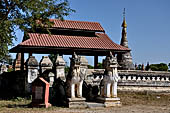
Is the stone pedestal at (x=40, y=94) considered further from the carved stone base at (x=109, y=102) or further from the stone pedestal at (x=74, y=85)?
the carved stone base at (x=109, y=102)

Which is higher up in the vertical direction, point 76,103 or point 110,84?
Result: point 110,84

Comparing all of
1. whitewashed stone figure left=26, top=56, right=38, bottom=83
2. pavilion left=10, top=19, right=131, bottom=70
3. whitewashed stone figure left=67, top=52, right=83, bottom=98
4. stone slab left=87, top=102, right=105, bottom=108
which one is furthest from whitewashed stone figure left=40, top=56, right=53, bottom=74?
stone slab left=87, top=102, right=105, bottom=108

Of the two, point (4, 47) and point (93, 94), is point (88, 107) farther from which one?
point (4, 47)

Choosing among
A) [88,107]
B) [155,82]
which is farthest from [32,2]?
[155,82]

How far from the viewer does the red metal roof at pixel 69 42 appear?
20.2 metres

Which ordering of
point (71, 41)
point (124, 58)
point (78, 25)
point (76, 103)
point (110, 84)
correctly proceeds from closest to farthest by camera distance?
1. point (76, 103)
2. point (110, 84)
3. point (71, 41)
4. point (78, 25)
5. point (124, 58)

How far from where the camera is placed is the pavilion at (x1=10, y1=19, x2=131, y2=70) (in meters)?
20.3

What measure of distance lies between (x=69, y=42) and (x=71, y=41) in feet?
1.11

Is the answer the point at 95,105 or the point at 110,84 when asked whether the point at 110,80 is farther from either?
the point at 95,105

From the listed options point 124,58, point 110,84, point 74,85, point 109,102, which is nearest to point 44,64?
point 74,85

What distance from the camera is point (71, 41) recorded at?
72.2 ft

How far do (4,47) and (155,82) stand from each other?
11051mm

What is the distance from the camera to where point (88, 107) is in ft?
43.1

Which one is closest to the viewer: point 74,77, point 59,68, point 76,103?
point 76,103
